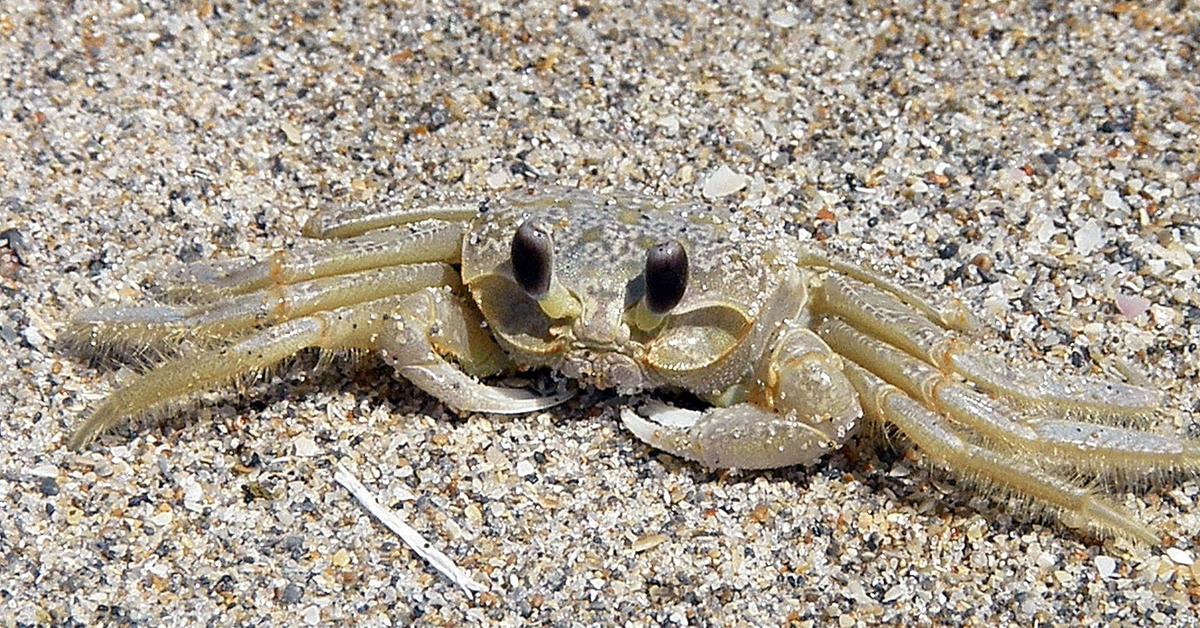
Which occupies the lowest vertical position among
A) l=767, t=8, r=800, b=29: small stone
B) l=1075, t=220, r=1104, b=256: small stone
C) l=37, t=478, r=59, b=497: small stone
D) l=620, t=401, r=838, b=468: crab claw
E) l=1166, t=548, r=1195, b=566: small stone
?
l=37, t=478, r=59, b=497: small stone

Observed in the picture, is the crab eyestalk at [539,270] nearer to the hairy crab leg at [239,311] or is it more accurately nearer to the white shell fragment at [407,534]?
the hairy crab leg at [239,311]

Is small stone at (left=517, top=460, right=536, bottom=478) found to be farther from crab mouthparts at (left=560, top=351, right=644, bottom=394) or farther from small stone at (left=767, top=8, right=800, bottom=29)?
small stone at (left=767, top=8, right=800, bottom=29)

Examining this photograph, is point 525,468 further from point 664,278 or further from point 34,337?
point 34,337

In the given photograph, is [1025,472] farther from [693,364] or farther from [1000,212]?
[1000,212]

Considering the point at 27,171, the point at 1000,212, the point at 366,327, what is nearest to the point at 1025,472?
the point at 1000,212

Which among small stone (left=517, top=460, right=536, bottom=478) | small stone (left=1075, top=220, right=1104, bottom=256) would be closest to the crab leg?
small stone (left=517, top=460, right=536, bottom=478)
